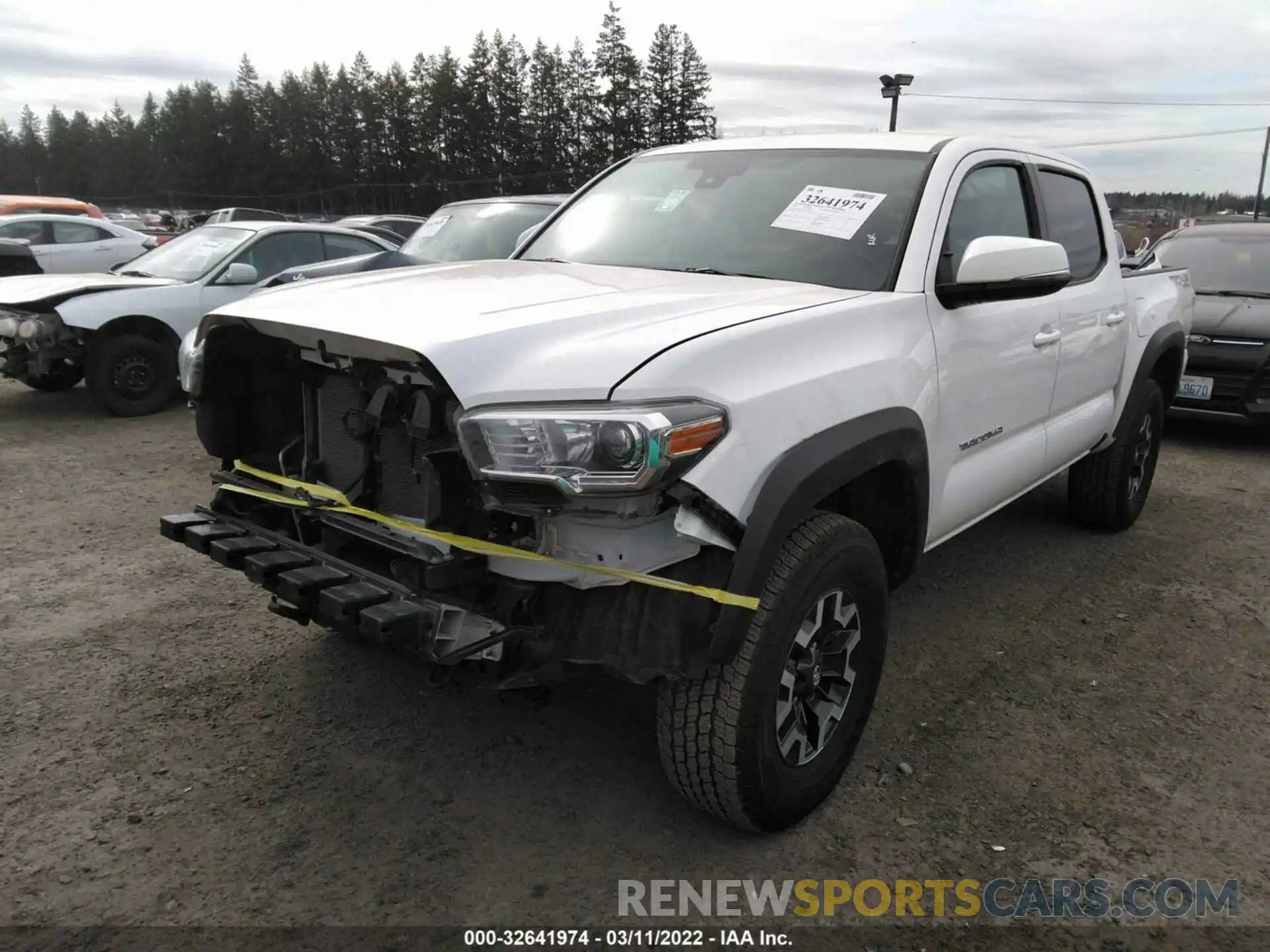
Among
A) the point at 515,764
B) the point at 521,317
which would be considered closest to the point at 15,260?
the point at 515,764

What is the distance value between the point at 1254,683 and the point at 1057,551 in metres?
1.45

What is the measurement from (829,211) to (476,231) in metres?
5.32

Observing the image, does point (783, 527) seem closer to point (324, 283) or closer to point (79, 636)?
point (324, 283)

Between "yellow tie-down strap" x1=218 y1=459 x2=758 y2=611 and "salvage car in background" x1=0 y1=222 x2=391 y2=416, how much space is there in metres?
5.37

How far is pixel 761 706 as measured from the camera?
7.64ft

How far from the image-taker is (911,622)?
160 inches

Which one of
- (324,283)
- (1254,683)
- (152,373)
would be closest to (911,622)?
(1254,683)

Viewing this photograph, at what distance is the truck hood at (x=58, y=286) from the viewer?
7.16 meters

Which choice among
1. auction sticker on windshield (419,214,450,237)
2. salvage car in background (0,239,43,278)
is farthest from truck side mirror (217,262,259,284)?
salvage car in background (0,239,43,278)

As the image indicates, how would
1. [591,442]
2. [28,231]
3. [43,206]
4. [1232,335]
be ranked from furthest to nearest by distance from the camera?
Answer: [43,206], [28,231], [1232,335], [591,442]

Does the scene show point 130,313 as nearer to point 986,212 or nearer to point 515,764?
point 515,764

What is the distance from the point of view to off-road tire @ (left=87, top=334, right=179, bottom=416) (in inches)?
292

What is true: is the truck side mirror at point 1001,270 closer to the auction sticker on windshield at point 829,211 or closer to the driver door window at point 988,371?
the driver door window at point 988,371

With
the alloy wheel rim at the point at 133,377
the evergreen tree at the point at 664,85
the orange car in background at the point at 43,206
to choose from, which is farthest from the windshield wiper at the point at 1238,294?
the evergreen tree at the point at 664,85
